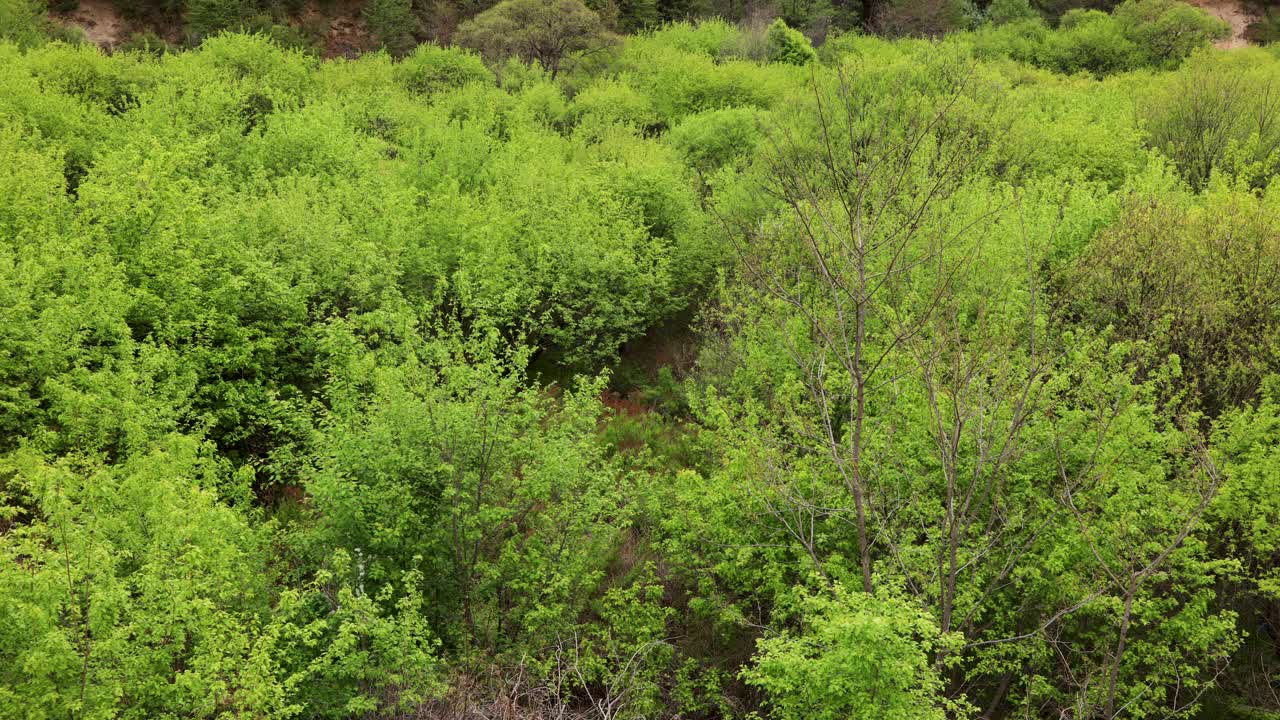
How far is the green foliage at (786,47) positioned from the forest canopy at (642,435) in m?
26.0

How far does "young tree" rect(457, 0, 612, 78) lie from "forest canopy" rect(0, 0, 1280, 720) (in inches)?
1094

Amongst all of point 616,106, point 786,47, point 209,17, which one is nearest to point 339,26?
point 209,17

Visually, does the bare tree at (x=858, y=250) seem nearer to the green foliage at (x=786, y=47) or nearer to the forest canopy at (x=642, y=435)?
the forest canopy at (x=642, y=435)

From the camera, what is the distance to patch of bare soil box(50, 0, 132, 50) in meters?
63.6

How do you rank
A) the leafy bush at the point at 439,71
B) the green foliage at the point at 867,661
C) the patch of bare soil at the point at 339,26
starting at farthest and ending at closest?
the patch of bare soil at the point at 339,26 → the leafy bush at the point at 439,71 → the green foliage at the point at 867,661

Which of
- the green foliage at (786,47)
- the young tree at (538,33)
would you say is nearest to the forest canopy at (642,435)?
the green foliage at (786,47)

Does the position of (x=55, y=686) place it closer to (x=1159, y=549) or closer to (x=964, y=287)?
(x=1159, y=549)

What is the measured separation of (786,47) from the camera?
6091cm

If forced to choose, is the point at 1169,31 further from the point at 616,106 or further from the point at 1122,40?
the point at 616,106

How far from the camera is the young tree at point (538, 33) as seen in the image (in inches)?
2372

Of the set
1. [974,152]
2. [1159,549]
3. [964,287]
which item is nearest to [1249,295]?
Result: [964,287]

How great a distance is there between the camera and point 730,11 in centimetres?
7819

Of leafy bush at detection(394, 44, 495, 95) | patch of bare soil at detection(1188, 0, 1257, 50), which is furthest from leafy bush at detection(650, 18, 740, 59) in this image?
patch of bare soil at detection(1188, 0, 1257, 50)

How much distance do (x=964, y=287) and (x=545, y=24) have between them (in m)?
46.4
